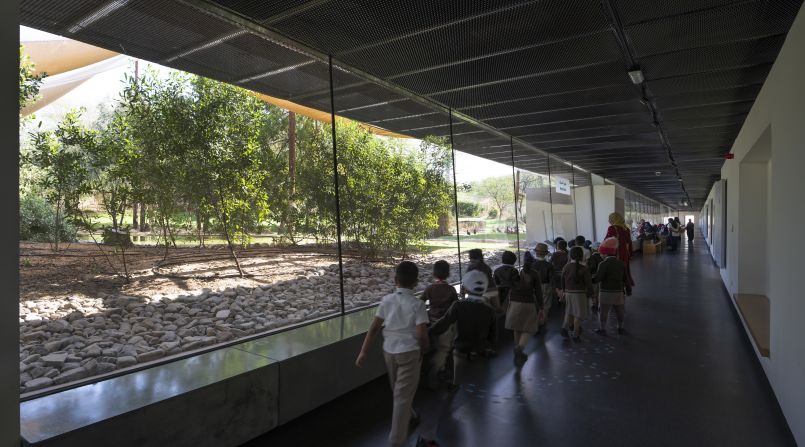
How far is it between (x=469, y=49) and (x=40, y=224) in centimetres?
446

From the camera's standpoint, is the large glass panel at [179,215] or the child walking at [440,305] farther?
the large glass panel at [179,215]

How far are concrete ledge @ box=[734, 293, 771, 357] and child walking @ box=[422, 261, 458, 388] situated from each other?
3.63m

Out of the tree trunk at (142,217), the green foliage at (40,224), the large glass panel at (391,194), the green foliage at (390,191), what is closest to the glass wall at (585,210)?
the large glass panel at (391,194)

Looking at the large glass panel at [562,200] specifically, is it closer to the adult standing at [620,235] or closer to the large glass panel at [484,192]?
the large glass panel at [484,192]

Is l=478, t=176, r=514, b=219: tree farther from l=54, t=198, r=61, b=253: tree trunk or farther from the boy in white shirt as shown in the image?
l=54, t=198, r=61, b=253: tree trunk

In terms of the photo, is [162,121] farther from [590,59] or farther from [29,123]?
[590,59]

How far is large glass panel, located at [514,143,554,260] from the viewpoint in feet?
39.3

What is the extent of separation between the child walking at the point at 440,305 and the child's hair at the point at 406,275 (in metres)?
0.65

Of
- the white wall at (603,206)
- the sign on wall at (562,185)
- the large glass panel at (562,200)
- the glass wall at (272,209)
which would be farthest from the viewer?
the white wall at (603,206)

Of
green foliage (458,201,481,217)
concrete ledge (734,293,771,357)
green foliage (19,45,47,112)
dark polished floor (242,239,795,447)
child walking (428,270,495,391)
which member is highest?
green foliage (19,45,47,112)

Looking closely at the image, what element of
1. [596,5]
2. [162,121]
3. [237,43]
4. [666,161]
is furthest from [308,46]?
[666,161]

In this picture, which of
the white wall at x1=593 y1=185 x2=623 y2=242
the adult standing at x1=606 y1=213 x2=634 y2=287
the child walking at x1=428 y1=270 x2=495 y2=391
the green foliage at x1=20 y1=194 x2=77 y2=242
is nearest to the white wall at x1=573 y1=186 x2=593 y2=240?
the white wall at x1=593 y1=185 x2=623 y2=242

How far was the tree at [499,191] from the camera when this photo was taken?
9.85m

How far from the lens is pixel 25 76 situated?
343 cm
